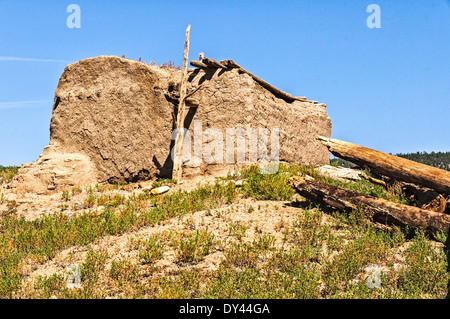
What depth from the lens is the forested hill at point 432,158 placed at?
1433 inches

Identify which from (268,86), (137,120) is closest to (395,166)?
(268,86)

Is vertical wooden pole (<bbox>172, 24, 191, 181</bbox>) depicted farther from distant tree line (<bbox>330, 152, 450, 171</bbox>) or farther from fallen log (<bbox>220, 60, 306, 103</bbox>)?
distant tree line (<bbox>330, 152, 450, 171</bbox>)

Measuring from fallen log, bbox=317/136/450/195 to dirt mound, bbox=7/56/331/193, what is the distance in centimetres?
388

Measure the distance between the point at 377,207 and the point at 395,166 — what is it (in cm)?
233

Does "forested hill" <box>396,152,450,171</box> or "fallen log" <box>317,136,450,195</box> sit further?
"forested hill" <box>396,152,450,171</box>

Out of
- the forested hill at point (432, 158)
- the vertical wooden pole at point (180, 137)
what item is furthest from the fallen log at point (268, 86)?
the forested hill at point (432, 158)

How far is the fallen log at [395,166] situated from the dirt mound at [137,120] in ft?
12.7

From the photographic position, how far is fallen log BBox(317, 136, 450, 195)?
363 inches

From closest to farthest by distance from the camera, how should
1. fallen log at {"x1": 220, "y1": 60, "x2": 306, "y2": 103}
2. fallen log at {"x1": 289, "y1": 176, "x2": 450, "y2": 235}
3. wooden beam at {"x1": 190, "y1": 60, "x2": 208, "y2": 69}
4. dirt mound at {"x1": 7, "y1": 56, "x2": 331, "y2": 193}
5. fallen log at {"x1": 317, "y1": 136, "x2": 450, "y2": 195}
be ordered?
fallen log at {"x1": 289, "y1": 176, "x2": 450, "y2": 235}
fallen log at {"x1": 317, "y1": 136, "x2": 450, "y2": 195}
fallen log at {"x1": 220, "y1": 60, "x2": 306, "y2": 103}
dirt mound at {"x1": 7, "y1": 56, "x2": 331, "y2": 193}
wooden beam at {"x1": 190, "y1": 60, "x2": 208, "y2": 69}

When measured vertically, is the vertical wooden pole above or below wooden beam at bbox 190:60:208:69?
below

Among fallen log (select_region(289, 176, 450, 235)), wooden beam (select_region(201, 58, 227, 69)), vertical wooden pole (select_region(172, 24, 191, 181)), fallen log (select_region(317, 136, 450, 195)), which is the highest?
wooden beam (select_region(201, 58, 227, 69))

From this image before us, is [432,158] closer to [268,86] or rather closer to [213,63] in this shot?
[268,86]

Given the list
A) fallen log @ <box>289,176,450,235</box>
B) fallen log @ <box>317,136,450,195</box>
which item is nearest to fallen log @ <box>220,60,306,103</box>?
fallen log @ <box>317,136,450,195</box>
